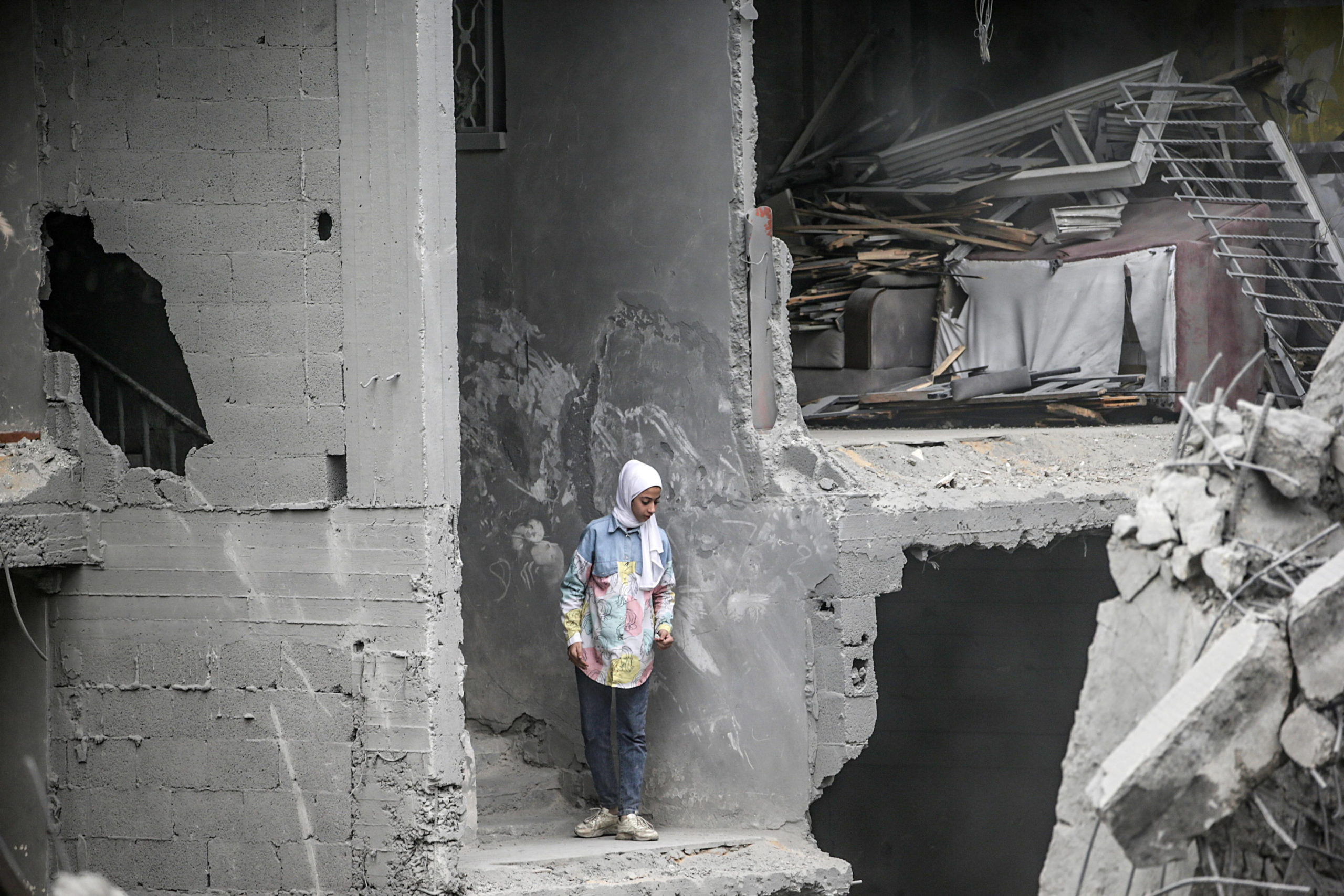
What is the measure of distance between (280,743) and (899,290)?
19.7 feet

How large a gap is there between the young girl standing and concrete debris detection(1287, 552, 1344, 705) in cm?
340

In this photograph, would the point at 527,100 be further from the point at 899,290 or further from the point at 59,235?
the point at 899,290

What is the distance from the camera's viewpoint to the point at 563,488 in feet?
25.0

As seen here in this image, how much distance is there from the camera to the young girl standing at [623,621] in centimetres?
671

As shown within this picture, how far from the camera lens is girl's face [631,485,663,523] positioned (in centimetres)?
671

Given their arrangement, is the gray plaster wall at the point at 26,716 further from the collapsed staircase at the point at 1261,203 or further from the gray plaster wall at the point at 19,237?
the collapsed staircase at the point at 1261,203

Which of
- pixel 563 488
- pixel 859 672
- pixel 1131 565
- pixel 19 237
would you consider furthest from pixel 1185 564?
pixel 19 237

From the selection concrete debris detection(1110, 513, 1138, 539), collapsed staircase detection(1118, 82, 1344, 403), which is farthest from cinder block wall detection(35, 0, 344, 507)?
collapsed staircase detection(1118, 82, 1344, 403)

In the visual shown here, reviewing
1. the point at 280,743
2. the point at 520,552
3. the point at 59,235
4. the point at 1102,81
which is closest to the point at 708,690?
the point at 520,552

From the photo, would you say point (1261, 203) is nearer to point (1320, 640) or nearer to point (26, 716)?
point (1320, 640)

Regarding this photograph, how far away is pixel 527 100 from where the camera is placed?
763cm

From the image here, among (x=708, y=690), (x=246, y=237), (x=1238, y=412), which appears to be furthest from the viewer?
(x=708, y=690)

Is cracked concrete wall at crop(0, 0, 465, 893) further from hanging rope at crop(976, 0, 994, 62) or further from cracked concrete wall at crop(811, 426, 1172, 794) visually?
hanging rope at crop(976, 0, 994, 62)

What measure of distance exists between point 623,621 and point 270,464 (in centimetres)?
181
